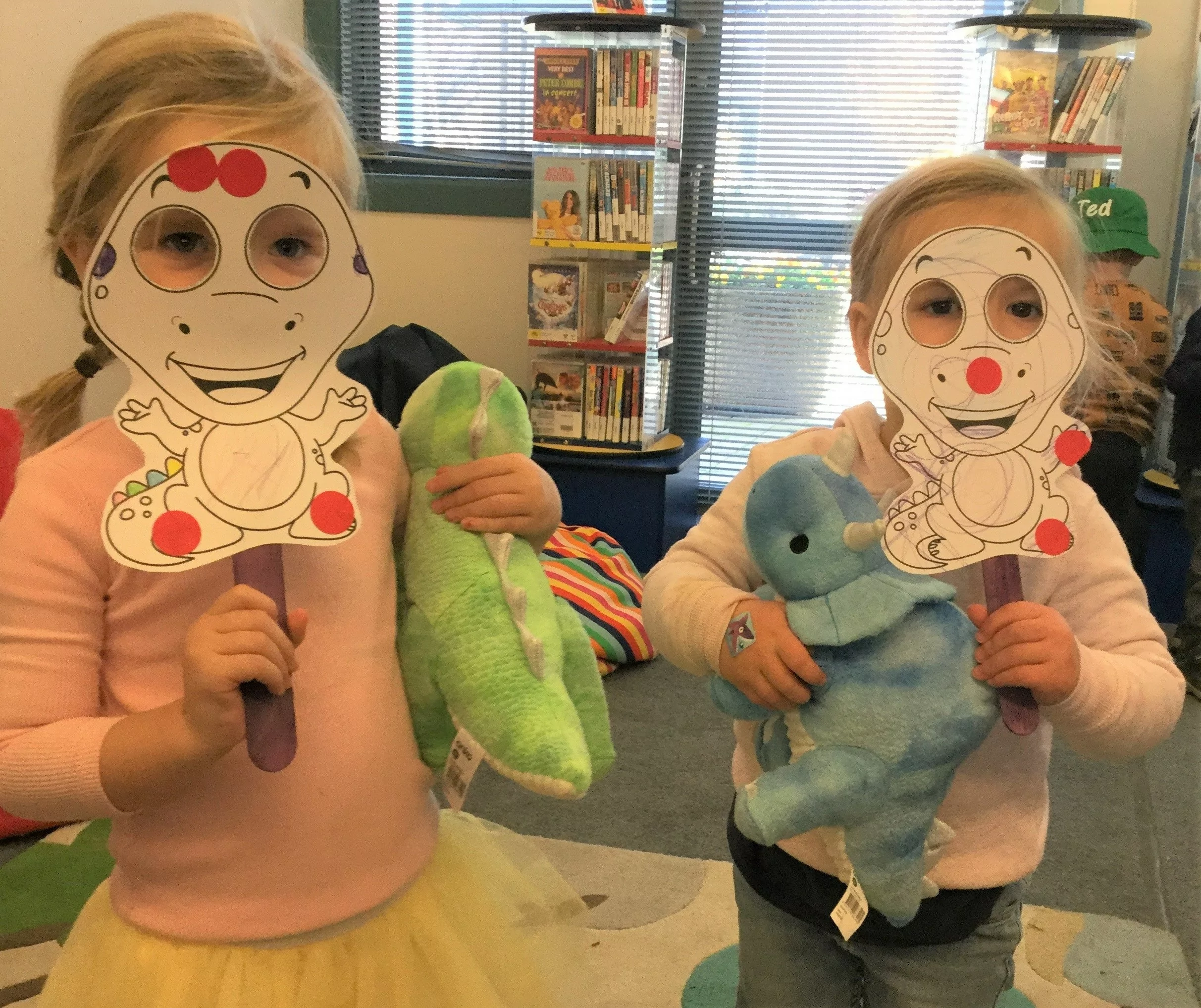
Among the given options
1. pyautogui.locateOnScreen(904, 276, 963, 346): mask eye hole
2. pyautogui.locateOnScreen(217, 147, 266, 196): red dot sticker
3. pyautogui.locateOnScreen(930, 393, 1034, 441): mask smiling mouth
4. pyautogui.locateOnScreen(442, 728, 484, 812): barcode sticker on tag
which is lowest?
pyautogui.locateOnScreen(442, 728, 484, 812): barcode sticker on tag

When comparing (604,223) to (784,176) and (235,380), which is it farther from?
(235,380)

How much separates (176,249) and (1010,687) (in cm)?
62

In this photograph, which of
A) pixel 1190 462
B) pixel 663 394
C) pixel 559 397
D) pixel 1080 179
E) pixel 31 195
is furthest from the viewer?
pixel 663 394

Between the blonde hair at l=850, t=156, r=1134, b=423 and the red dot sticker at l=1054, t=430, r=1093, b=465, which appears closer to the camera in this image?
the red dot sticker at l=1054, t=430, r=1093, b=465

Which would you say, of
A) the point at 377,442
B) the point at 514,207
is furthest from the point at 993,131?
the point at 377,442

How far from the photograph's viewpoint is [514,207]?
3.59 meters

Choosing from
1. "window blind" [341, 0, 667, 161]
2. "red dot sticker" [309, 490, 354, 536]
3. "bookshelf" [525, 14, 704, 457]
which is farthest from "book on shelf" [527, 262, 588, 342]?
"red dot sticker" [309, 490, 354, 536]

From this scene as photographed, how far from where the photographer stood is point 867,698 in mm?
780

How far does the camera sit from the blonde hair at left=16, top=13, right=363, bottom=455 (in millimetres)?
743

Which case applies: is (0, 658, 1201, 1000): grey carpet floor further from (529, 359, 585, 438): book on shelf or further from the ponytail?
the ponytail

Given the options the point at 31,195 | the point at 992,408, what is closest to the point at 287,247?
the point at 992,408

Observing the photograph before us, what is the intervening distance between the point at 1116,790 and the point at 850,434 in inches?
66.0

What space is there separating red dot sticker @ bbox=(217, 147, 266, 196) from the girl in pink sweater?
25 millimetres

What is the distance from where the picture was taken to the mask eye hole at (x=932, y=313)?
79cm
